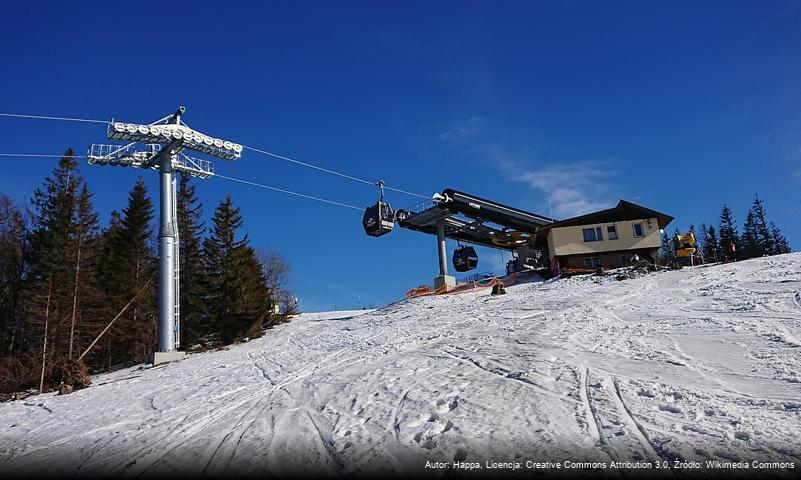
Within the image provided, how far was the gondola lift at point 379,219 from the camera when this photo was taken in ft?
109

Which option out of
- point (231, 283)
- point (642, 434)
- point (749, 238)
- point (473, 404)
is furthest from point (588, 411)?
point (749, 238)

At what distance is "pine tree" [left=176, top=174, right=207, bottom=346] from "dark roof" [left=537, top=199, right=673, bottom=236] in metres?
30.1

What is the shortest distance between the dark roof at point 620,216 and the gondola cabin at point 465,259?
1189cm

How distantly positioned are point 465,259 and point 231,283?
84.2 ft

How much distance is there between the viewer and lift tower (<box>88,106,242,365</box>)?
30.0 m

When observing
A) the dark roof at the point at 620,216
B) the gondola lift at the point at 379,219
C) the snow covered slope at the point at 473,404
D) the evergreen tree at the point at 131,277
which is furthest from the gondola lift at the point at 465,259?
the snow covered slope at the point at 473,404

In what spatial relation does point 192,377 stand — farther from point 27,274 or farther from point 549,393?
point 27,274

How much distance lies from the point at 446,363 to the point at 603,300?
1232cm

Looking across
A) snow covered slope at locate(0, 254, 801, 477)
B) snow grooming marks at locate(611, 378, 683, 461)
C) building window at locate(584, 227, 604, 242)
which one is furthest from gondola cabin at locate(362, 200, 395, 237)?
snow grooming marks at locate(611, 378, 683, 461)

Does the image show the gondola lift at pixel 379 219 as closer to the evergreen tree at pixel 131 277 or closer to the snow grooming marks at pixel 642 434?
the evergreen tree at pixel 131 277

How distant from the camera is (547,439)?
21.2 ft

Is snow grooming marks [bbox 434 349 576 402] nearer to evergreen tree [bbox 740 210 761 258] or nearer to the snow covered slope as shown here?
the snow covered slope

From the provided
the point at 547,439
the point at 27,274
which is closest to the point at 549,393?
the point at 547,439

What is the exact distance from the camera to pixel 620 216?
40.5 metres
